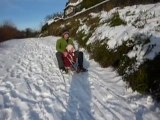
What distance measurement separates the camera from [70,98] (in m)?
6.36

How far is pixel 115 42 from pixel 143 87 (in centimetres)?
366

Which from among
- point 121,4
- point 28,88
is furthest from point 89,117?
point 121,4

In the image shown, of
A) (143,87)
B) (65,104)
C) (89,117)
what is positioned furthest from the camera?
(143,87)

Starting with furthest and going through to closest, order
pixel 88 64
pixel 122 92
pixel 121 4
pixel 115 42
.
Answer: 1. pixel 121 4
2. pixel 88 64
3. pixel 115 42
4. pixel 122 92

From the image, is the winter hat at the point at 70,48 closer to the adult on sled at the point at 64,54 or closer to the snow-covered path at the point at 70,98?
the adult on sled at the point at 64,54

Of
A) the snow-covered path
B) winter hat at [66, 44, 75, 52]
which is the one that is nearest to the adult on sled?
winter hat at [66, 44, 75, 52]

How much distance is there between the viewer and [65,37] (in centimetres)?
1016

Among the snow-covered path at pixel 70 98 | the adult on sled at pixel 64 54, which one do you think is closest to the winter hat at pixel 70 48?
the adult on sled at pixel 64 54

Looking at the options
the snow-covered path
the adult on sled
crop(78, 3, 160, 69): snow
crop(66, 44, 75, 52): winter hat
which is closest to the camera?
Result: the snow-covered path

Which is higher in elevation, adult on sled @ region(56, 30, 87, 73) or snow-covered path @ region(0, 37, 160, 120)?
adult on sled @ region(56, 30, 87, 73)

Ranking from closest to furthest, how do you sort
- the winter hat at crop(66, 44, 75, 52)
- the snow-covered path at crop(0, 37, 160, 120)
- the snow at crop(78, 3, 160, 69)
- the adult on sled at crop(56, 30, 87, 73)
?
the snow-covered path at crop(0, 37, 160, 120)
the snow at crop(78, 3, 160, 69)
the adult on sled at crop(56, 30, 87, 73)
the winter hat at crop(66, 44, 75, 52)

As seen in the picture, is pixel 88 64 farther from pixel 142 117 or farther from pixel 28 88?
pixel 142 117

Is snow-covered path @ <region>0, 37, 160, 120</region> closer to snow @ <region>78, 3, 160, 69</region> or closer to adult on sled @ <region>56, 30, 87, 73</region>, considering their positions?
adult on sled @ <region>56, 30, 87, 73</region>

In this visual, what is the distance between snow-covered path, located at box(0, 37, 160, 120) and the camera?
210 inches
